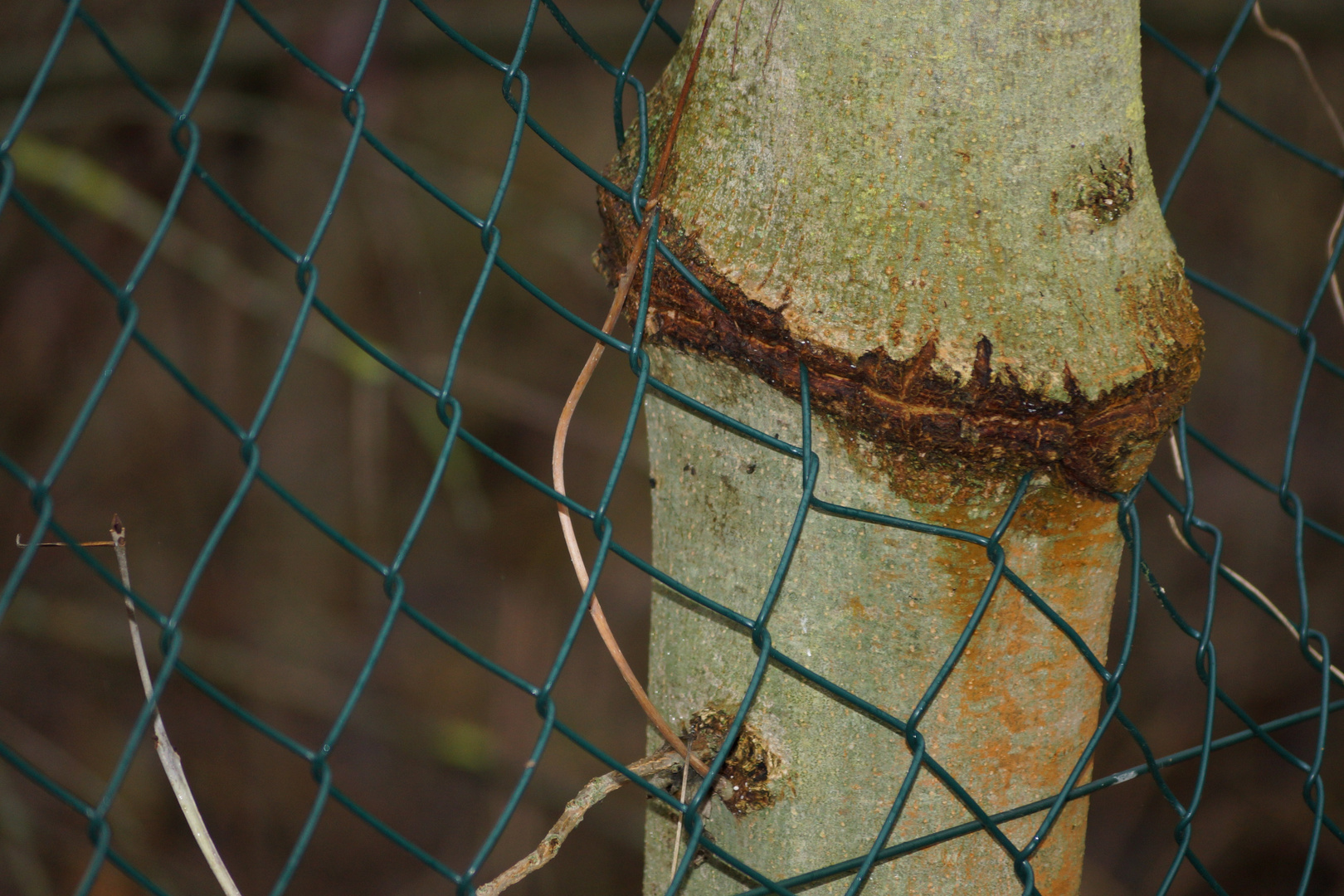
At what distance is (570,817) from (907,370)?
15.5 inches

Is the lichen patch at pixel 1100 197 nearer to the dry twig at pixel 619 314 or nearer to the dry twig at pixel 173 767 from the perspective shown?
the dry twig at pixel 619 314

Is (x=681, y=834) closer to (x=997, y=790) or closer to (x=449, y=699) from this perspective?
(x=997, y=790)

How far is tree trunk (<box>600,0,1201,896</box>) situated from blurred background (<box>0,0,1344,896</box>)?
148 centimetres

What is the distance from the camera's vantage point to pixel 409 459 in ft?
12.2

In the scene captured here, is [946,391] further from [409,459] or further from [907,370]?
[409,459]

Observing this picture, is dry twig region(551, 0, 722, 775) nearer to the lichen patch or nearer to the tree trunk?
the tree trunk

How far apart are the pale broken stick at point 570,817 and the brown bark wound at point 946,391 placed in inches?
11.5

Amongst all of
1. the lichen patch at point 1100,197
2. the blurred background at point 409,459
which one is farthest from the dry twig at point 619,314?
the blurred background at point 409,459

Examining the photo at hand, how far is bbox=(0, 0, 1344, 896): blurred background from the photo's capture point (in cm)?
256

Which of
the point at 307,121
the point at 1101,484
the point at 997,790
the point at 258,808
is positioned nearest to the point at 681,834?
the point at 997,790

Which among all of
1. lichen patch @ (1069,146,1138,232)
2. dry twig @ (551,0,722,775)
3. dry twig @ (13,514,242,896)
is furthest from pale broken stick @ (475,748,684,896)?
lichen patch @ (1069,146,1138,232)

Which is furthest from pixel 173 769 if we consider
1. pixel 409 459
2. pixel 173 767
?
pixel 409 459

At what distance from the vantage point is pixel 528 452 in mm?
3719

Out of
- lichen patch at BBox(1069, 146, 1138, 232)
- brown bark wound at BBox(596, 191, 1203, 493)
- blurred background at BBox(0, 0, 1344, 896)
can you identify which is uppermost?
lichen patch at BBox(1069, 146, 1138, 232)
